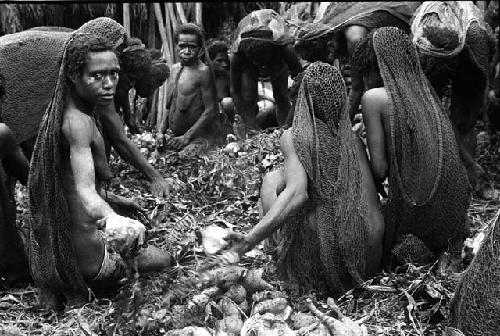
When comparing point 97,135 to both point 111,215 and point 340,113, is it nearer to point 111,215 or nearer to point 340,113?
Result: point 111,215

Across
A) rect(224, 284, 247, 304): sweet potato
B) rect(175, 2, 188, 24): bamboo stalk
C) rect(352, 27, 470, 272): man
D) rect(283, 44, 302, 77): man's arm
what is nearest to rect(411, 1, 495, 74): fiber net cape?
rect(352, 27, 470, 272): man

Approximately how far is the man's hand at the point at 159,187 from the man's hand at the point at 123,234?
1.99 metres

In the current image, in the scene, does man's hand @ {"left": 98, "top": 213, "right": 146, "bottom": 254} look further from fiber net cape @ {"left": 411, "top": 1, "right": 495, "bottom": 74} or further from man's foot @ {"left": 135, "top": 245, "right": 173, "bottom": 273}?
fiber net cape @ {"left": 411, "top": 1, "right": 495, "bottom": 74}

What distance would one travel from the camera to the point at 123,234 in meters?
3.20

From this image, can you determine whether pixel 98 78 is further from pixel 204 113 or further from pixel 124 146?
pixel 204 113

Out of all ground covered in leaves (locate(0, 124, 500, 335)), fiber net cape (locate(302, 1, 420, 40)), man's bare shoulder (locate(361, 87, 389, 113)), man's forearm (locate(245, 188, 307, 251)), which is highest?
fiber net cape (locate(302, 1, 420, 40))

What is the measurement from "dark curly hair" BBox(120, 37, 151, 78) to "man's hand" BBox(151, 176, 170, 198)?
116cm

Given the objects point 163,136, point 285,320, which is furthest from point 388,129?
point 163,136

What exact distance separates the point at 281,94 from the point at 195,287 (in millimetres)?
4404

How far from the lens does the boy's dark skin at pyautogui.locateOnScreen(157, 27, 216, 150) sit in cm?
731

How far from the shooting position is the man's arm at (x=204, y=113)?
7.24m

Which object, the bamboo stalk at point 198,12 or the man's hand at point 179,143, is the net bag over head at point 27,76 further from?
the bamboo stalk at point 198,12

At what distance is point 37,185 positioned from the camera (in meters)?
4.14

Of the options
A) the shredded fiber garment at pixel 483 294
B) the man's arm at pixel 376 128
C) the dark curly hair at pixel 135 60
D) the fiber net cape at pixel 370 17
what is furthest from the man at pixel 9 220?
the fiber net cape at pixel 370 17
